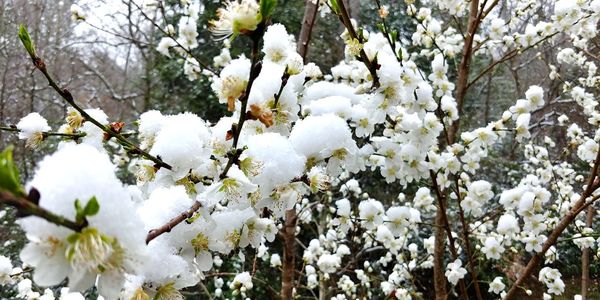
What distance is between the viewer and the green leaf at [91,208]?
1.72ft

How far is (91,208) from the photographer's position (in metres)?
0.53

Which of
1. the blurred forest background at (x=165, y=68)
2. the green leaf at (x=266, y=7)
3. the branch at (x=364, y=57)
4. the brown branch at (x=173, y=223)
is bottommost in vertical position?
the brown branch at (x=173, y=223)

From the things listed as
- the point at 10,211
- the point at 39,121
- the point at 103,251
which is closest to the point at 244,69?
the point at 103,251

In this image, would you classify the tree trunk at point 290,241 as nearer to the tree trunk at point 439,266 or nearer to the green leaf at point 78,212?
the tree trunk at point 439,266

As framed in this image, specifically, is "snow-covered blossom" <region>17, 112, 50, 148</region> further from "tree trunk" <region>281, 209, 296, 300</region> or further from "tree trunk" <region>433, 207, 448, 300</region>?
"tree trunk" <region>433, 207, 448, 300</region>

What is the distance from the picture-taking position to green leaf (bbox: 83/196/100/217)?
20.6 inches

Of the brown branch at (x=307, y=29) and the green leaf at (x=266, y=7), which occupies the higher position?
the brown branch at (x=307, y=29)

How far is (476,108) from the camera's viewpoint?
9.93m

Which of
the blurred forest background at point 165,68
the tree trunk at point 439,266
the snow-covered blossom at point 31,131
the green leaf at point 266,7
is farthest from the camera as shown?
the blurred forest background at point 165,68

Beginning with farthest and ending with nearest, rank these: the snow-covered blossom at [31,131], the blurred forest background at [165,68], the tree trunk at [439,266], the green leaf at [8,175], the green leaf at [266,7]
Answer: the blurred forest background at [165,68] → the tree trunk at [439,266] → the snow-covered blossom at [31,131] → the green leaf at [266,7] → the green leaf at [8,175]

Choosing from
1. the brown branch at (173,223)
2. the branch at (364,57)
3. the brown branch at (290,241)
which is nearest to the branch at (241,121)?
the brown branch at (173,223)

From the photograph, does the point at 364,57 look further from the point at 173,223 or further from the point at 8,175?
the point at 8,175

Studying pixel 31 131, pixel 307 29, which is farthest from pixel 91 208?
pixel 307 29

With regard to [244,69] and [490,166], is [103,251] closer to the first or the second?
[244,69]
